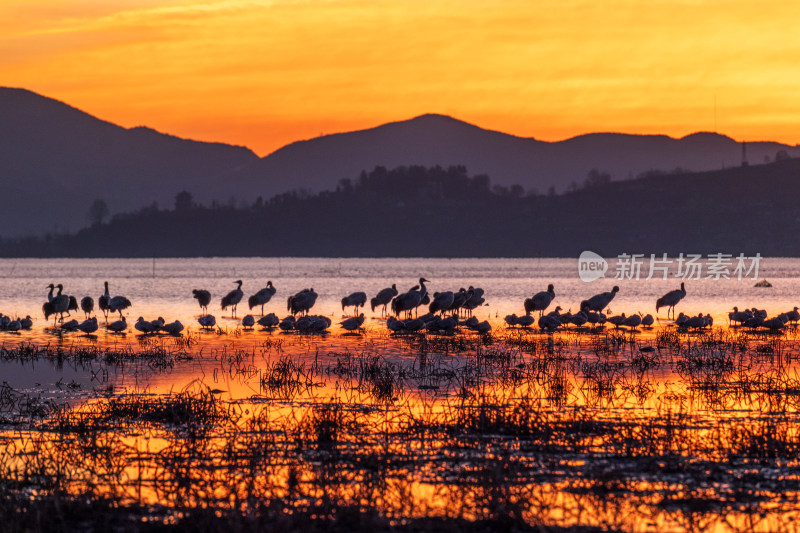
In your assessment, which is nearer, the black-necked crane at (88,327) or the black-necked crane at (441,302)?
the black-necked crane at (88,327)

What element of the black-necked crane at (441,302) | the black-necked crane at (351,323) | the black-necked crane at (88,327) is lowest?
the black-necked crane at (88,327)

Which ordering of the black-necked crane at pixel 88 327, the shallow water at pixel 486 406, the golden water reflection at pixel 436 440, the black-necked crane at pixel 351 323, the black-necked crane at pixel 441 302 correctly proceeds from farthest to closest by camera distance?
the black-necked crane at pixel 441 302 → the black-necked crane at pixel 351 323 → the black-necked crane at pixel 88 327 → the shallow water at pixel 486 406 → the golden water reflection at pixel 436 440

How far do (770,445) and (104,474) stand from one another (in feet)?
21.9

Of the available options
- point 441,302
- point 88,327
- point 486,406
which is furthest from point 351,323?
point 486,406

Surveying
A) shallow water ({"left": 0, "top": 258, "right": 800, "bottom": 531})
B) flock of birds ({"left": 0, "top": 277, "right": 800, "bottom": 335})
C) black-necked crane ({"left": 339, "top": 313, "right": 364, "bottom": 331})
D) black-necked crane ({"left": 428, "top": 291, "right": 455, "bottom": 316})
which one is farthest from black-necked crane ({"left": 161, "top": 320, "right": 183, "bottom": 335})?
black-necked crane ({"left": 428, "top": 291, "right": 455, "bottom": 316})

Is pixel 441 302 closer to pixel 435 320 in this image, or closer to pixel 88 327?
pixel 435 320

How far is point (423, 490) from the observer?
9.77 meters

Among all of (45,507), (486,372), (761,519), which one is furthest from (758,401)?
(45,507)

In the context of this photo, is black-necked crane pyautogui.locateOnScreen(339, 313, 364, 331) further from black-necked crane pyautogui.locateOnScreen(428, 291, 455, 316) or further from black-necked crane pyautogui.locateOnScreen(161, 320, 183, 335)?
black-necked crane pyautogui.locateOnScreen(161, 320, 183, 335)

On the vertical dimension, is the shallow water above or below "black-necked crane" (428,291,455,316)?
below

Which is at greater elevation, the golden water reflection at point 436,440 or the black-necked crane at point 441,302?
the black-necked crane at point 441,302

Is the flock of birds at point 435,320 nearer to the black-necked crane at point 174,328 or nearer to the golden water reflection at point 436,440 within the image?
the black-necked crane at point 174,328

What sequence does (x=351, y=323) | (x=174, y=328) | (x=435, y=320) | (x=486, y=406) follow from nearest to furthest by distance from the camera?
1. (x=486, y=406)
2. (x=174, y=328)
3. (x=435, y=320)
4. (x=351, y=323)

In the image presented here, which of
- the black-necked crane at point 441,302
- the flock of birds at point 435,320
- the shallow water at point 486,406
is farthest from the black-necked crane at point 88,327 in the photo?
the black-necked crane at point 441,302
